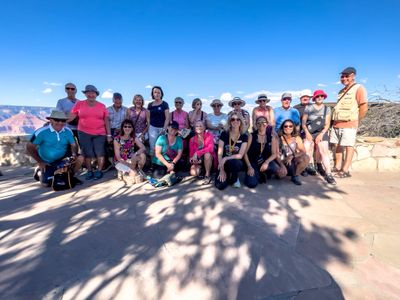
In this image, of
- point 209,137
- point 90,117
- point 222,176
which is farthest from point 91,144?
point 222,176

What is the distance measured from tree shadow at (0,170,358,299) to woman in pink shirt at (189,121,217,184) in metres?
0.87

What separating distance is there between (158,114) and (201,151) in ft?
4.55

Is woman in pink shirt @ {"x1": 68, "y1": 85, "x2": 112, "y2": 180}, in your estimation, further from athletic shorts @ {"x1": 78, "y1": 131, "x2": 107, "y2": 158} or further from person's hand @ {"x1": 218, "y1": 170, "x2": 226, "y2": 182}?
person's hand @ {"x1": 218, "y1": 170, "x2": 226, "y2": 182}

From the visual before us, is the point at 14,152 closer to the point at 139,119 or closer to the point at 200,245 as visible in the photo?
the point at 139,119

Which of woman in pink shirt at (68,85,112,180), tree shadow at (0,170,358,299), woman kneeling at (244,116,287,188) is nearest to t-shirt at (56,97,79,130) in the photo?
woman in pink shirt at (68,85,112,180)

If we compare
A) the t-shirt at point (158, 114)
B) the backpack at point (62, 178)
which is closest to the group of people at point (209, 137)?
the t-shirt at point (158, 114)

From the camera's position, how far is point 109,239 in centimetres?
233

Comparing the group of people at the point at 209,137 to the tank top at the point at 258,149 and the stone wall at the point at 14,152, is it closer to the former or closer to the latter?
the tank top at the point at 258,149

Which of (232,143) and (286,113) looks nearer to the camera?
(232,143)

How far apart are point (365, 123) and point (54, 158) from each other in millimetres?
8296

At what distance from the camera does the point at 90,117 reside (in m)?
4.57

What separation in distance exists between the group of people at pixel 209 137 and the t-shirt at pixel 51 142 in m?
0.01

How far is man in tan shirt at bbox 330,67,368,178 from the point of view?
4445mm

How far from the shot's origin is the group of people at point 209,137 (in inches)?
163
